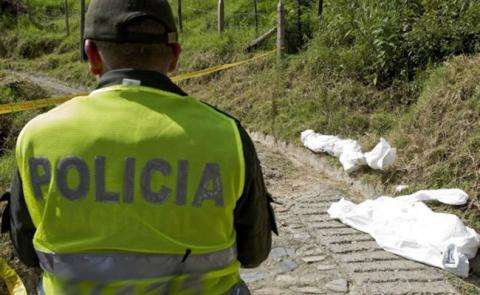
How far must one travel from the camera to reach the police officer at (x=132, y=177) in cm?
121

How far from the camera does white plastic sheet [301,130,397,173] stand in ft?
16.9

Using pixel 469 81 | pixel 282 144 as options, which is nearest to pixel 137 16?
pixel 469 81

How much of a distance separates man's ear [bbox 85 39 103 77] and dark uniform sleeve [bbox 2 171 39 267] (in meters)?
0.32

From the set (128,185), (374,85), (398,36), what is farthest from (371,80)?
(128,185)

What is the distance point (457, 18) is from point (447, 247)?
370cm

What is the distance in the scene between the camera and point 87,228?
4.00 ft

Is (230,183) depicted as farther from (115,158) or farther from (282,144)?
(282,144)

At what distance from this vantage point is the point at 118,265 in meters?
1.23

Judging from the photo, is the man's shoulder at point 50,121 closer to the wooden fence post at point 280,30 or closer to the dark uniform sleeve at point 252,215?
the dark uniform sleeve at point 252,215

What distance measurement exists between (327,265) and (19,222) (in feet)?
9.41

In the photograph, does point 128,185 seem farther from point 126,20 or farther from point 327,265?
point 327,265

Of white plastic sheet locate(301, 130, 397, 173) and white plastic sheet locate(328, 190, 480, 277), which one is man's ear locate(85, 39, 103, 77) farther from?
Result: white plastic sheet locate(301, 130, 397, 173)

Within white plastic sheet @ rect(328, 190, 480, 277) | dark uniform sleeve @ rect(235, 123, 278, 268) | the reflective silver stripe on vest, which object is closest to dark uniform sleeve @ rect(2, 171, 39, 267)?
the reflective silver stripe on vest

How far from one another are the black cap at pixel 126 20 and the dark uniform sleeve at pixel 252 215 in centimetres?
29
